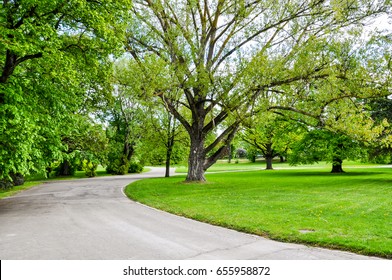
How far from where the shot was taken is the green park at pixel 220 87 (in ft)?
36.7

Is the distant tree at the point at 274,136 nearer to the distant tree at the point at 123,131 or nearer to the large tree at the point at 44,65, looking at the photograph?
the distant tree at the point at 123,131

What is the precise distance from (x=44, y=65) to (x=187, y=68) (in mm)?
8844

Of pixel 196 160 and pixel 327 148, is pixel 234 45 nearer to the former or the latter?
pixel 196 160

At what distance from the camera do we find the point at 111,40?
13930 millimetres

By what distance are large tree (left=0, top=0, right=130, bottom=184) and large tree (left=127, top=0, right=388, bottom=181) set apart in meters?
4.58

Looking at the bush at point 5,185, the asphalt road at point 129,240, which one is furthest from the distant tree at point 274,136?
the asphalt road at point 129,240

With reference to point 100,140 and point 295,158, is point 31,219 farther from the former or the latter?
point 295,158

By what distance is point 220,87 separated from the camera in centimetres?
2005

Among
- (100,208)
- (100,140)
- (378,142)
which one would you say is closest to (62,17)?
(100,208)

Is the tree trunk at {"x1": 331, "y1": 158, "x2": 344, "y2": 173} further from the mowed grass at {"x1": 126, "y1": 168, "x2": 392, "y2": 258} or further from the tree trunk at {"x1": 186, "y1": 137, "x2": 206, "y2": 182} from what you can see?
the mowed grass at {"x1": 126, "y1": 168, "x2": 392, "y2": 258}

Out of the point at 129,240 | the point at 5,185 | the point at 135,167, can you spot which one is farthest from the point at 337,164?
the point at 129,240

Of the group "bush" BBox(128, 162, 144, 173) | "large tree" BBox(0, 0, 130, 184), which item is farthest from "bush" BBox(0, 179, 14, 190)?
"bush" BBox(128, 162, 144, 173)

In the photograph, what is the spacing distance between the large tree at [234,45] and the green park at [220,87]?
84mm

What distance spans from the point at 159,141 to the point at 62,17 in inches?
804
